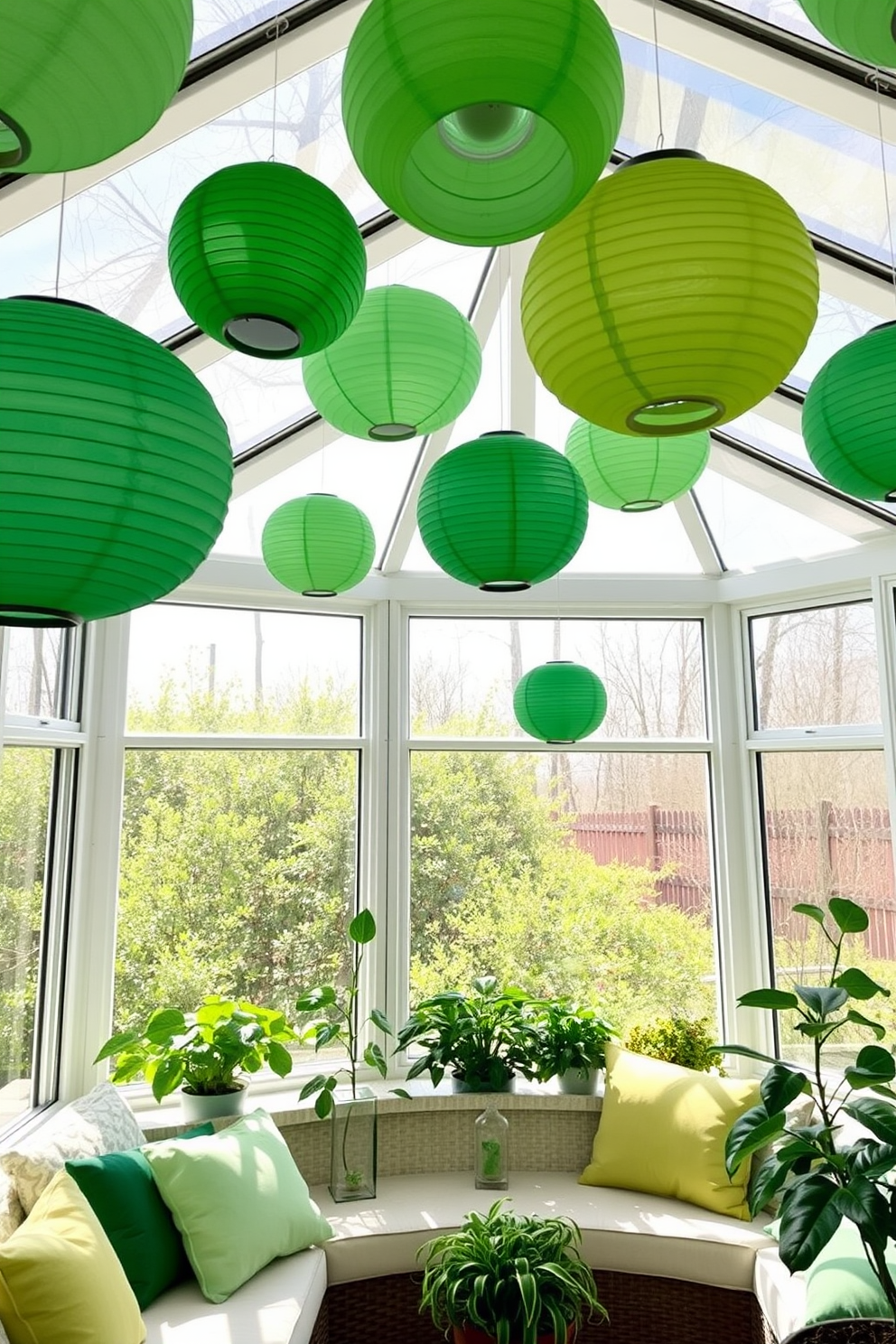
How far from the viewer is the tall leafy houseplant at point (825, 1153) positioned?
196cm

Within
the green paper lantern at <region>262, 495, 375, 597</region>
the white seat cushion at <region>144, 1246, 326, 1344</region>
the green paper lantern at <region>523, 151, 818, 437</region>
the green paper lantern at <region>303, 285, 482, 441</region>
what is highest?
the green paper lantern at <region>303, 285, 482, 441</region>

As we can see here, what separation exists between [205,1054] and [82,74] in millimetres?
3298

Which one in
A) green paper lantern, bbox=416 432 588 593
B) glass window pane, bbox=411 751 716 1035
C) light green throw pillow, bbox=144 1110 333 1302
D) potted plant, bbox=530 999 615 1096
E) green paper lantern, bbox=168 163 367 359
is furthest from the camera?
glass window pane, bbox=411 751 716 1035

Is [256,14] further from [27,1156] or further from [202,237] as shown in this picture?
[27,1156]

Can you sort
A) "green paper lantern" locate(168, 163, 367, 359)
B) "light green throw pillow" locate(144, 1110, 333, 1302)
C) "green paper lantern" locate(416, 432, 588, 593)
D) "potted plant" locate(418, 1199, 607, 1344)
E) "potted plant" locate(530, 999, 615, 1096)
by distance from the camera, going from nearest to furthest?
1. "green paper lantern" locate(168, 163, 367, 359)
2. "green paper lantern" locate(416, 432, 588, 593)
3. "potted plant" locate(418, 1199, 607, 1344)
4. "light green throw pillow" locate(144, 1110, 333, 1302)
5. "potted plant" locate(530, 999, 615, 1096)

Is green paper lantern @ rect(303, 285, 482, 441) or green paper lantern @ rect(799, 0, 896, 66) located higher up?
green paper lantern @ rect(303, 285, 482, 441)

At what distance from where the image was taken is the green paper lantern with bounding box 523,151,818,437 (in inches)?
38.9

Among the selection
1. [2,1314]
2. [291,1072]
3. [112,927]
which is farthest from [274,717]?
[2,1314]

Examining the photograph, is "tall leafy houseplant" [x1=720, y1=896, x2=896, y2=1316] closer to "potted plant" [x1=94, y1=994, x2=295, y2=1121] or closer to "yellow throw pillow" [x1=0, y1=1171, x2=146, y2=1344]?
"yellow throw pillow" [x1=0, y1=1171, x2=146, y2=1344]

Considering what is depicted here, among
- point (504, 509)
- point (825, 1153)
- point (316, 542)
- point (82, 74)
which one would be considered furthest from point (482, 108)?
point (825, 1153)

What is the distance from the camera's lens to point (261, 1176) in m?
3.04

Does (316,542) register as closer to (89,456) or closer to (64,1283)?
(89,456)

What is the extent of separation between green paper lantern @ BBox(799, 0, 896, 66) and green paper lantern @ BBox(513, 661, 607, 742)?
96.7 inches

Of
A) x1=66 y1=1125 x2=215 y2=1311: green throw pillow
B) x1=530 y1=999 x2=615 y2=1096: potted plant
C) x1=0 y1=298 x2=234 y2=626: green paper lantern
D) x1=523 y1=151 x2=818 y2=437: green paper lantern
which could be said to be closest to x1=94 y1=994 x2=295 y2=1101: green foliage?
x1=66 y1=1125 x2=215 y2=1311: green throw pillow
